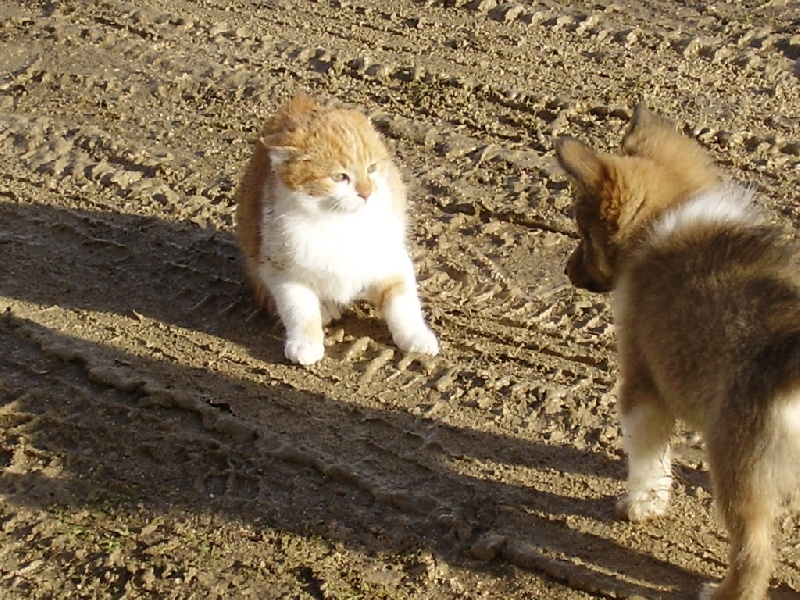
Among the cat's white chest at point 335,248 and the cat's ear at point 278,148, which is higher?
the cat's ear at point 278,148

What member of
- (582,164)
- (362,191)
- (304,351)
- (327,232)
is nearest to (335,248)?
(327,232)

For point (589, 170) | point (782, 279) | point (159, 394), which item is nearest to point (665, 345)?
point (782, 279)

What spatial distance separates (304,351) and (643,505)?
73.1 inches

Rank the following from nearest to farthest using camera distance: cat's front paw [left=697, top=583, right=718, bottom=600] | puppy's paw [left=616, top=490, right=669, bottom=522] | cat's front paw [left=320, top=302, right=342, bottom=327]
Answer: cat's front paw [left=697, top=583, right=718, bottom=600]
puppy's paw [left=616, top=490, right=669, bottom=522]
cat's front paw [left=320, top=302, right=342, bottom=327]

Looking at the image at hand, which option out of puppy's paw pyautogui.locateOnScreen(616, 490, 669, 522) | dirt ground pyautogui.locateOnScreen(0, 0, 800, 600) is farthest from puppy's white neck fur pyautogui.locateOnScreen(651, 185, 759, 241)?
dirt ground pyautogui.locateOnScreen(0, 0, 800, 600)

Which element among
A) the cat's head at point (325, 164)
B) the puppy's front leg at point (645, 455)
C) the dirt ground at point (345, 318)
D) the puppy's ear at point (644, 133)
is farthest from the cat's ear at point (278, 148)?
the puppy's front leg at point (645, 455)

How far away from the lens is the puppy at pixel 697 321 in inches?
132

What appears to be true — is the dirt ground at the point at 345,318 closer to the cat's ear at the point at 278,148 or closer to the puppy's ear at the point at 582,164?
the cat's ear at the point at 278,148

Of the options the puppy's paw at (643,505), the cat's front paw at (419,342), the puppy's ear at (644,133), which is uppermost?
the puppy's ear at (644,133)

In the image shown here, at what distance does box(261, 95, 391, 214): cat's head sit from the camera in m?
5.23

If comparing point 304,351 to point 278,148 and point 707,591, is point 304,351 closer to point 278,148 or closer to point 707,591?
point 278,148

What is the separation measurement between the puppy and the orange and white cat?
104 centimetres

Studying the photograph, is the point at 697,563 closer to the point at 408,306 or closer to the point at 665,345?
the point at 665,345

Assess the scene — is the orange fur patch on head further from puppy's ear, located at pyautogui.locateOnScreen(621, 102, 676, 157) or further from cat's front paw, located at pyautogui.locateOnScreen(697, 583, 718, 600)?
cat's front paw, located at pyautogui.locateOnScreen(697, 583, 718, 600)
